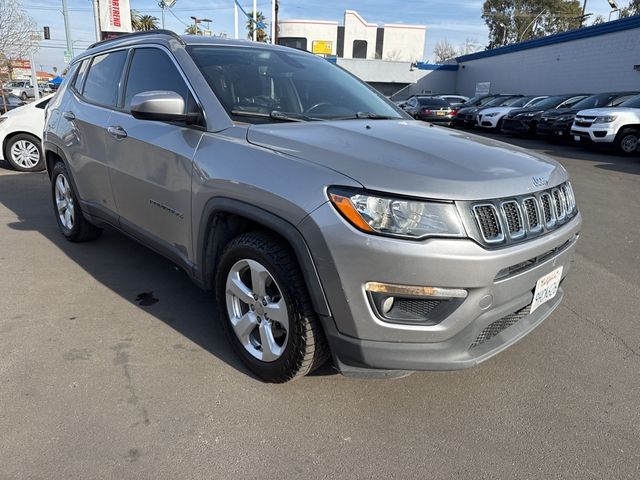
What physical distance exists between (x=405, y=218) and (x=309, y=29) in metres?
57.6

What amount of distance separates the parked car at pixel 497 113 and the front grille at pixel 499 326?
18321 millimetres

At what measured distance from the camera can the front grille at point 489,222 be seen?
210cm

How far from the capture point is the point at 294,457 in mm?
2215

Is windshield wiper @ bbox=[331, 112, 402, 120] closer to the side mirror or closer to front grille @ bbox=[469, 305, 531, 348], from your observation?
the side mirror

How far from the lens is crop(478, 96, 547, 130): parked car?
1944 cm

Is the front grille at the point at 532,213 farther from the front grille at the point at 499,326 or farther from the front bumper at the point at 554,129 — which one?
the front bumper at the point at 554,129

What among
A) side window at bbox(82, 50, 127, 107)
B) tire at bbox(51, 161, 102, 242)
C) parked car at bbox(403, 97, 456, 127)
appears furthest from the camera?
parked car at bbox(403, 97, 456, 127)

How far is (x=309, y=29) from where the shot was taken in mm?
54750

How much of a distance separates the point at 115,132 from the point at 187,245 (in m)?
1.20

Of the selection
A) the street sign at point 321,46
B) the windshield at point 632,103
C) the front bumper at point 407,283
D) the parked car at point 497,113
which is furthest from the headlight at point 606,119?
the street sign at point 321,46

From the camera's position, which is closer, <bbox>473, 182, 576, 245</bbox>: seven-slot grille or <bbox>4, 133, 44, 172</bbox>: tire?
<bbox>473, 182, 576, 245</bbox>: seven-slot grille

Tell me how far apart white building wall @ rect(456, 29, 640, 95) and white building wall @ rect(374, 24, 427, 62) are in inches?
927

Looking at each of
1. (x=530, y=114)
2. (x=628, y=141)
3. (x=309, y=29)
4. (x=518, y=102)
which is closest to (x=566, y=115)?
(x=530, y=114)

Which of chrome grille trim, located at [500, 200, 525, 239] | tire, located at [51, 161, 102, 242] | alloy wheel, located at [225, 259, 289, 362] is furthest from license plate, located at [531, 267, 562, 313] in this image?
tire, located at [51, 161, 102, 242]
